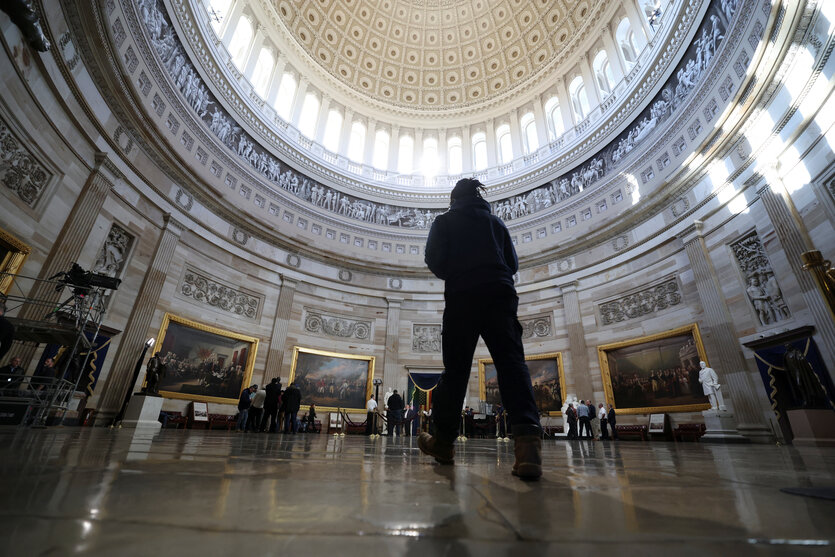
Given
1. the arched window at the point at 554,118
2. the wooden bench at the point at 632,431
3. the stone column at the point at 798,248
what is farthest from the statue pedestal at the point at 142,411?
the arched window at the point at 554,118

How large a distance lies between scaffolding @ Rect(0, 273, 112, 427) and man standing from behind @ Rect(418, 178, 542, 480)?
5.18 metres

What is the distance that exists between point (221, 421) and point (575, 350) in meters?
12.8

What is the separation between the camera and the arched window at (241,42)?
17.6 meters

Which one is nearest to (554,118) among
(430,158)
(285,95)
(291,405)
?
(430,158)

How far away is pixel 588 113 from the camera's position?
18422 millimetres

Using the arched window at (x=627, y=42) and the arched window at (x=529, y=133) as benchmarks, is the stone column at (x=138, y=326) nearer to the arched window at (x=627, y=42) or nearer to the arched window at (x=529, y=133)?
the arched window at (x=529, y=133)

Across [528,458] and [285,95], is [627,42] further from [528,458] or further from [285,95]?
[528,458]

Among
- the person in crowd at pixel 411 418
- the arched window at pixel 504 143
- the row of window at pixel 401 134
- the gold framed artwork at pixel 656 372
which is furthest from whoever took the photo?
the arched window at pixel 504 143

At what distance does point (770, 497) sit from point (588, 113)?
20640mm

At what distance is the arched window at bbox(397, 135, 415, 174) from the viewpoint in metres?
22.8

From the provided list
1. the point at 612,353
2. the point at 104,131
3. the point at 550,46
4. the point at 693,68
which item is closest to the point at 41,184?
the point at 104,131

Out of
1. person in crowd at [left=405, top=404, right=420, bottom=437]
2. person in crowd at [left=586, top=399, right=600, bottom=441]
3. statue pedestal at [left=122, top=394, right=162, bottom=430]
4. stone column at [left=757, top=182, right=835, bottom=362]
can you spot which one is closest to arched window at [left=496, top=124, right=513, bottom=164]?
stone column at [left=757, top=182, right=835, bottom=362]

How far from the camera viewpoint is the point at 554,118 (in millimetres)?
20875

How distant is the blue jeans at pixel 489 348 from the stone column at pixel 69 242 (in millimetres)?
8930
